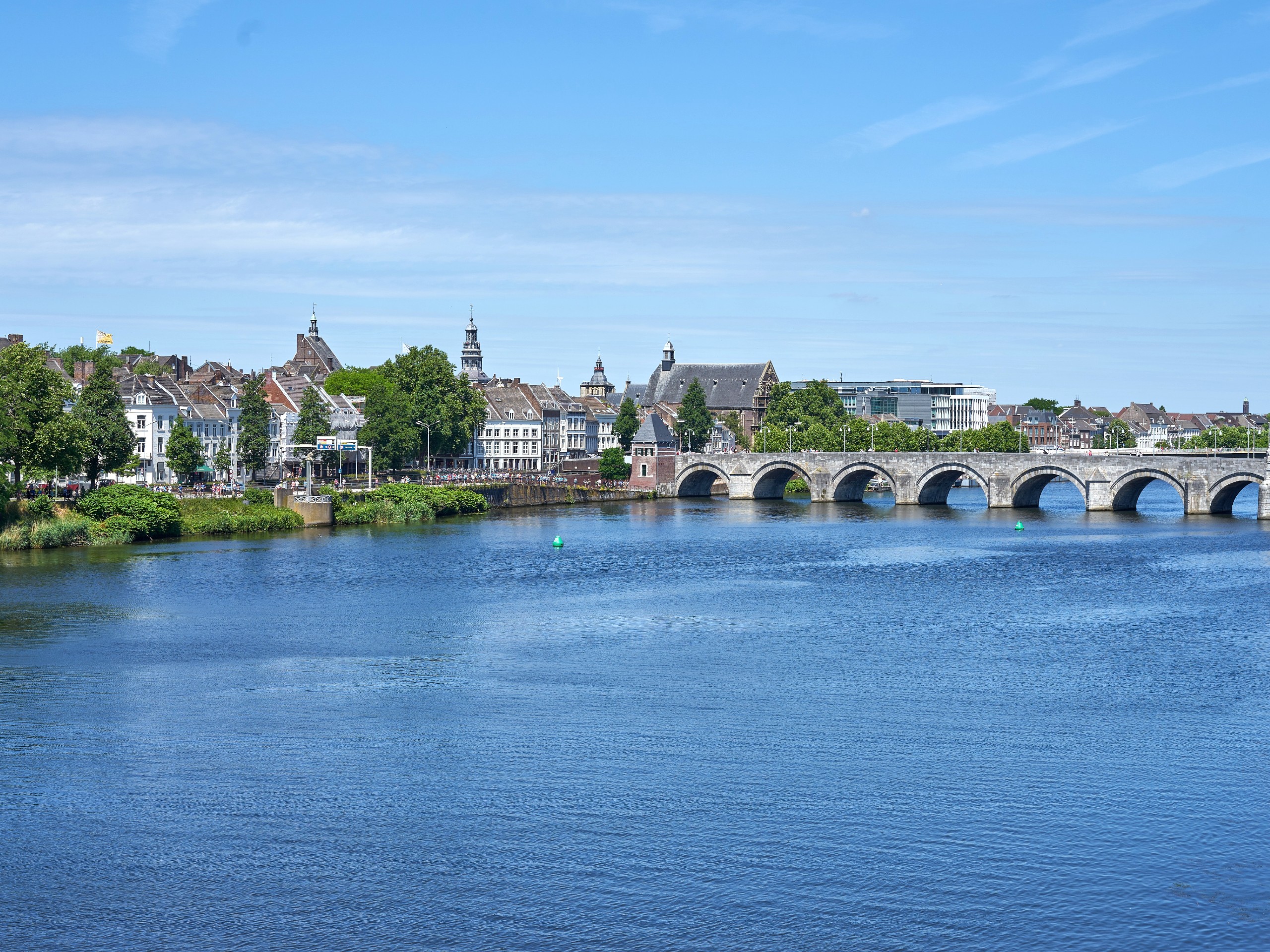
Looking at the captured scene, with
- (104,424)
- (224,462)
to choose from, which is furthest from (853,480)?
(104,424)

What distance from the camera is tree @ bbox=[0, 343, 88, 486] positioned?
78.6 meters

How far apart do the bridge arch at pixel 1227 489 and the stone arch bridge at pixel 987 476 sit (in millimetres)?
81

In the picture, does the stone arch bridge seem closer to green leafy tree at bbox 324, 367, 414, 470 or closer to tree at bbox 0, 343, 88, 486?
green leafy tree at bbox 324, 367, 414, 470

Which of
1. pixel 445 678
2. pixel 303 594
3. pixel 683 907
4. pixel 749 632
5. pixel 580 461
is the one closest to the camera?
pixel 683 907

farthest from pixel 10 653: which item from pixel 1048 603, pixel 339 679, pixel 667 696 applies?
pixel 1048 603

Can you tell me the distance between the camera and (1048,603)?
6284 centimetres

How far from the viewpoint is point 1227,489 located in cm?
11425

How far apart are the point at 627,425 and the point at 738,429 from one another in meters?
30.9

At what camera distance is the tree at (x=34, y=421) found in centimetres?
7862

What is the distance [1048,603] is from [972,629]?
30.2 ft

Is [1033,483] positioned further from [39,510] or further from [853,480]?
[39,510]

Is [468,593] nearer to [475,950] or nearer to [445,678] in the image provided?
[445,678]

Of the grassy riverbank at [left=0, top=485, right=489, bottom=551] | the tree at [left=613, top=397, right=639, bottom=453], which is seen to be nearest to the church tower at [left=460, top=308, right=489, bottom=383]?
the tree at [left=613, top=397, right=639, bottom=453]

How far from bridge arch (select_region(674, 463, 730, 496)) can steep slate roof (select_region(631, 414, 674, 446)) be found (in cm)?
507
